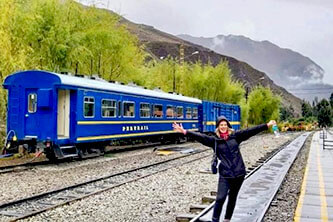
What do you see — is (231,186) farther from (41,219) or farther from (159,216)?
(41,219)

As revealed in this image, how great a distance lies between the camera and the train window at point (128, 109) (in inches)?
856

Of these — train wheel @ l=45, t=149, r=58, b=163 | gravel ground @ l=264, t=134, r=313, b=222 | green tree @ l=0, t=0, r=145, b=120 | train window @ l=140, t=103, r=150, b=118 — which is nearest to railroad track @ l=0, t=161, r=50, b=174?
train wheel @ l=45, t=149, r=58, b=163

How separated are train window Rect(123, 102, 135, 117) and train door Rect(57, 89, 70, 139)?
180 inches

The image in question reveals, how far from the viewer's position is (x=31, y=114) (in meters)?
17.1

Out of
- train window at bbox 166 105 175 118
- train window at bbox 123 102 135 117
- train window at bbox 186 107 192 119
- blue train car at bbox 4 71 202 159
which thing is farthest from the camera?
train window at bbox 186 107 192 119

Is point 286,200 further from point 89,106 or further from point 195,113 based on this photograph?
point 195,113

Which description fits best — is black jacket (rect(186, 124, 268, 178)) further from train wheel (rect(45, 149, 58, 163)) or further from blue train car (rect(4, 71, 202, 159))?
train wheel (rect(45, 149, 58, 163))

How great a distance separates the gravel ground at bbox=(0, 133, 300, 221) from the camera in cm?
917

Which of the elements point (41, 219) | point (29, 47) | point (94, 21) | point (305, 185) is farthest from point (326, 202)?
point (94, 21)

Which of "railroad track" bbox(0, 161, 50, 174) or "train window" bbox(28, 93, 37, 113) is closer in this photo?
"railroad track" bbox(0, 161, 50, 174)

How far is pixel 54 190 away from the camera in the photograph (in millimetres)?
11312

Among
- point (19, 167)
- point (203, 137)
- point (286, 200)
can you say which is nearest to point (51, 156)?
point (19, 167)

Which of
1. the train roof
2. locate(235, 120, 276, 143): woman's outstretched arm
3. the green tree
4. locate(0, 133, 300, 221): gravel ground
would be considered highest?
the green tree

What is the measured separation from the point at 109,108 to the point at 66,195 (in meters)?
9.24
